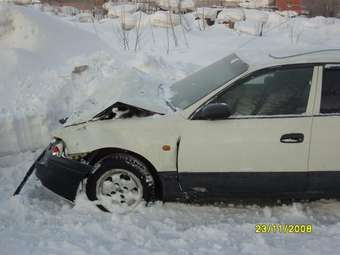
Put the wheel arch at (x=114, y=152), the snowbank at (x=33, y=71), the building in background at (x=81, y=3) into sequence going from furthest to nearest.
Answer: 1. the building in background at (x=81, y=3)
2. the snowbank at (x=33, y=71)
3. the wheel arch at (x=114, y=152)

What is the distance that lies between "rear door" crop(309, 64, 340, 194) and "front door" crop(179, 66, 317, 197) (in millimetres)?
73

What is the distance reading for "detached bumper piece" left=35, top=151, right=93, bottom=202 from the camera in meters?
4.50

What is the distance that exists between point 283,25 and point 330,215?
17.2 metres

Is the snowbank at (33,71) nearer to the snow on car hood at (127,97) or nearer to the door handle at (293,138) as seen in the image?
the snow on car hood at (127,97)

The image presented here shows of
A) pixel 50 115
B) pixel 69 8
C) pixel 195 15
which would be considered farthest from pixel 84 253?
pixel 69 8

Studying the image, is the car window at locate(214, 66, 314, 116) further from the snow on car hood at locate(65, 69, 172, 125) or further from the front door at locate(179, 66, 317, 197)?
the snow on car hood at locate(65, 69, 172, 125)

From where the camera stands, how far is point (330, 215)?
454 cm

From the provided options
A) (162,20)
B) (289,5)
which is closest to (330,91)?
(162,20)

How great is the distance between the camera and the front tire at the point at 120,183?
4453 millimetres

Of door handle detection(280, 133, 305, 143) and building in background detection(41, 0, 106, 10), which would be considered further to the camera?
building in background detection(41, 0, 106, 10)

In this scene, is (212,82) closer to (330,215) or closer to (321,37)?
(330,215)

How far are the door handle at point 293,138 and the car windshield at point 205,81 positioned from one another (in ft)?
2.46

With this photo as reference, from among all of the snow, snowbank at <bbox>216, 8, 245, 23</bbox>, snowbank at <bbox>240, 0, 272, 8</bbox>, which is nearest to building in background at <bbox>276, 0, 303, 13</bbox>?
snowbank at <bbox>240, 0, 272, 8</bbox>

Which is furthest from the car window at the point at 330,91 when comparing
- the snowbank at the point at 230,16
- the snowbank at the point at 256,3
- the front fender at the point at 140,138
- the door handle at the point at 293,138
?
the snowbank at the point at 256,3
